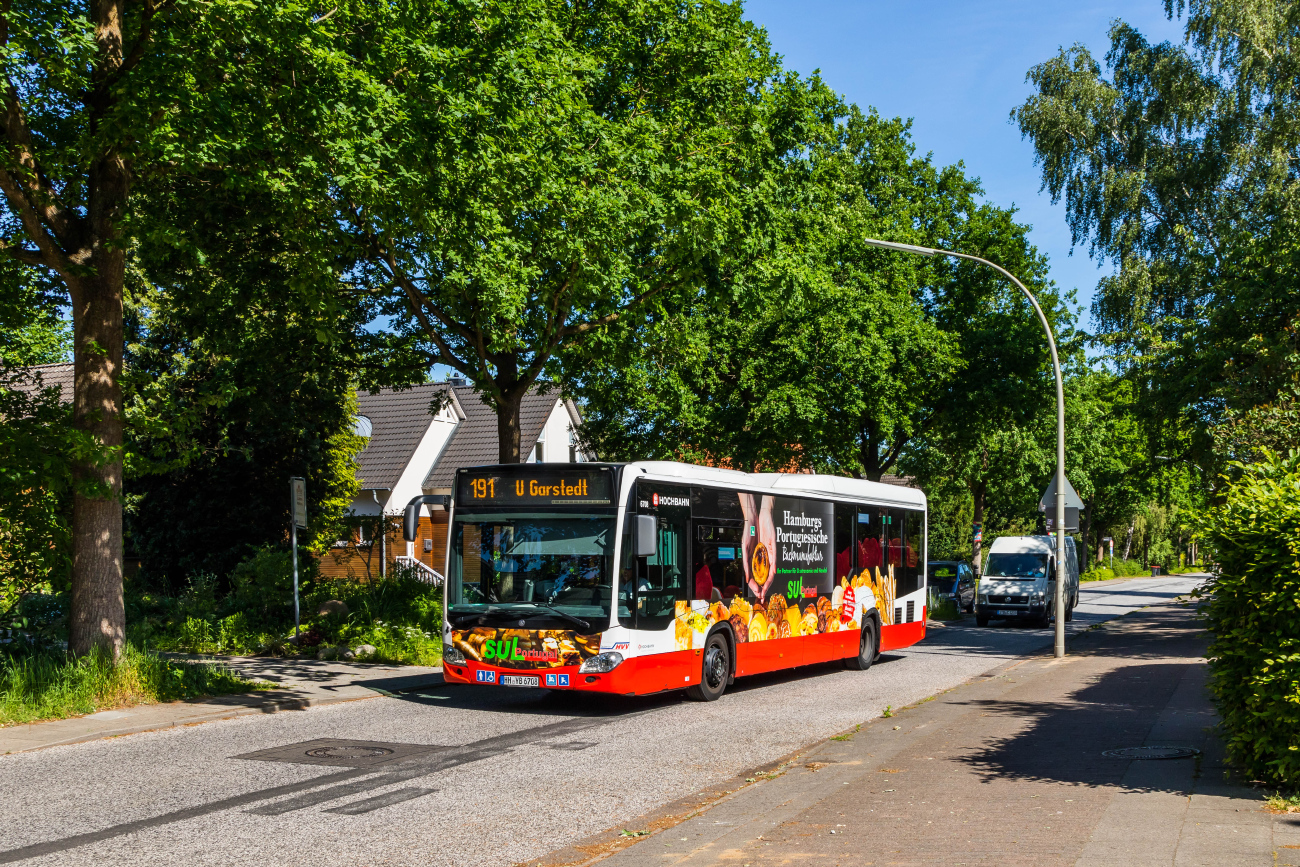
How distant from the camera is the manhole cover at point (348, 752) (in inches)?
392

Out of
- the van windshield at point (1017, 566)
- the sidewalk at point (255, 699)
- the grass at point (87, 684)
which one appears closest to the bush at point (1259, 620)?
the sidewalk at point (255, 699)

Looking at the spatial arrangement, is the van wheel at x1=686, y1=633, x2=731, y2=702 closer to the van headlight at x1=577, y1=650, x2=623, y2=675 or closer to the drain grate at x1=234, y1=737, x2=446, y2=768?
the van headlight at x1=577, y1=650, x2=623, y2=675

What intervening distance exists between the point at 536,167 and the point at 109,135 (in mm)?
5066

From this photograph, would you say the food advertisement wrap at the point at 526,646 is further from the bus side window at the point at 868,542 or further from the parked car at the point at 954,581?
the parked car at the point at 954,581

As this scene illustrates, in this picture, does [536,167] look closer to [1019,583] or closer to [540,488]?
[540,488]

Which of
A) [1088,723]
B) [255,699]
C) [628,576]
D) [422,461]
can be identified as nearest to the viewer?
[1088,723]

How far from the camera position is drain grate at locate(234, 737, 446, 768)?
9.72 m

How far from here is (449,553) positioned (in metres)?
13.1

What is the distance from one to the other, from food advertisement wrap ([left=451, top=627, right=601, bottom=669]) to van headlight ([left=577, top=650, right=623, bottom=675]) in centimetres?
6

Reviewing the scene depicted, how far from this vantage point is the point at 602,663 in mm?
12180

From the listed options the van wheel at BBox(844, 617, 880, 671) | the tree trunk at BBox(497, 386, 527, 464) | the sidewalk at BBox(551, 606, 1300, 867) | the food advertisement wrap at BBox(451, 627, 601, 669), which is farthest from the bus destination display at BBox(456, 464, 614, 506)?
the van wheel at BBox(844, 617, 880, 671)

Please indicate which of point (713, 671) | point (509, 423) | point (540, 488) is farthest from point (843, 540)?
point (540, 488)

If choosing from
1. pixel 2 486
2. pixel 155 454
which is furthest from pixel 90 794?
pixel 155 454

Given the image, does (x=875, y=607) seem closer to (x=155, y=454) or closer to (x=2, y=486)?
(x=155, y=454)
